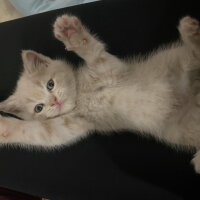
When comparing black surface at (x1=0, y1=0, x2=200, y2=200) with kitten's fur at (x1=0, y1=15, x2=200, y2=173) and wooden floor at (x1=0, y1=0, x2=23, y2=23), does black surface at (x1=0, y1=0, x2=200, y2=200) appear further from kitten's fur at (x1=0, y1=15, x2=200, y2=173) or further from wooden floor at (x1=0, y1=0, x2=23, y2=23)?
wooden floor at (x1=0, y1=0, x2=23, y2=23)

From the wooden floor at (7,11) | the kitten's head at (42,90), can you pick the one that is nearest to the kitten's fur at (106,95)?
the kitten's head at (42,90)

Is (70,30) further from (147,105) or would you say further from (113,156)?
(113,156)

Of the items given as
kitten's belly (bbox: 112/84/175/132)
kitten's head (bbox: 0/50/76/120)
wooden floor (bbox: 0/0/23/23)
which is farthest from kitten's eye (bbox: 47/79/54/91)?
wooden floor (bbox: 0/0/23/23)

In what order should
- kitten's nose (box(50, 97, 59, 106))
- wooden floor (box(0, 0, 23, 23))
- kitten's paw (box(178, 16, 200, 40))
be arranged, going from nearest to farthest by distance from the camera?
kitten's paw (box(178, 16, 200, 40)) < kitten's nose (box(50, 97, 59, 106)) < wooden floor (box(0, 0, 23, 23))

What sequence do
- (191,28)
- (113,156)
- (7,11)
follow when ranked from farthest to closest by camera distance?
(7,11) < (113,156) < (191,28)

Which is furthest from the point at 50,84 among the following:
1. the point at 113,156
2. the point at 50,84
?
the point at 113,156

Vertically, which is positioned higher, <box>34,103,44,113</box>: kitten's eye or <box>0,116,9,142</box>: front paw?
<box>34,103,44,113</box>: kitten's eye

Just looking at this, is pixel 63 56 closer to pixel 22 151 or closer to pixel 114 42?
pixel 114 42
